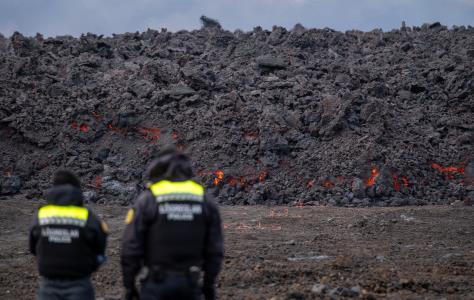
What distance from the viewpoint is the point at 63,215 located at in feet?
13.7

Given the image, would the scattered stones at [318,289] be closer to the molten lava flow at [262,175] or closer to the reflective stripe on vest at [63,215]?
the reflective stripe on vest at [63,215]

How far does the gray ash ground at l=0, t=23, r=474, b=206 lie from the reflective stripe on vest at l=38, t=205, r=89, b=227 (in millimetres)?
12687

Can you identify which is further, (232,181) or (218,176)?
(218,176)

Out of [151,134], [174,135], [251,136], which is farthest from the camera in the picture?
[151,134]

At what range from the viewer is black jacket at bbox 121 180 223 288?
399 centimetres

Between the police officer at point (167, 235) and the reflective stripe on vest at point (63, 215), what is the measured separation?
0.38 m

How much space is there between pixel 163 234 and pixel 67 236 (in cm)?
72

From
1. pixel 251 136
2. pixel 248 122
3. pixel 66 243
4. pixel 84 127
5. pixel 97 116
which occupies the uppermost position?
pixel 97 116

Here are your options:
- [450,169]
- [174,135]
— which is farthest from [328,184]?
[174,135]

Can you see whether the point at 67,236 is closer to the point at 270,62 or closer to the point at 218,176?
the point at 218,176

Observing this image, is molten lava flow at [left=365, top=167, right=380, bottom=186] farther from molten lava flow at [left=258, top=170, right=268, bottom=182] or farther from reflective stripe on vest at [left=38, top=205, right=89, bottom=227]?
reflective stripe on vest at [left=38, top=205, right=89, bottom=227]

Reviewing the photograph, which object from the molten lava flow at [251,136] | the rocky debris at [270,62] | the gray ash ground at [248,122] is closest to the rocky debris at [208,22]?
the gray ash ground at [248,122]

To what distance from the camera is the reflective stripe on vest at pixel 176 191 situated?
4.03 metres

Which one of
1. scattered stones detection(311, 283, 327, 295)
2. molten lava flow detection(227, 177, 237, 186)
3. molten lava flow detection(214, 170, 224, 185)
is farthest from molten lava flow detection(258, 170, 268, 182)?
scattered stones detection(311, 283, 327, 295)
